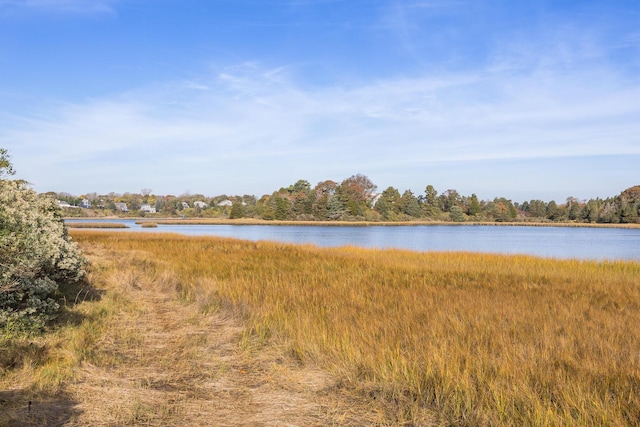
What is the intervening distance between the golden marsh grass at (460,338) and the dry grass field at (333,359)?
2cm

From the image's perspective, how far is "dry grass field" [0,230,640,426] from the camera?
4.18 meters

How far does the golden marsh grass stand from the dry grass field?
0.02 m

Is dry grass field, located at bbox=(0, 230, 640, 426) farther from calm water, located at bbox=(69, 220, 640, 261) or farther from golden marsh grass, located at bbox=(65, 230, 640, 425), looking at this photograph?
calm water, located at bbox=(69, 220, 640, 261)

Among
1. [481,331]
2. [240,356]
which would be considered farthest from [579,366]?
[240,356]

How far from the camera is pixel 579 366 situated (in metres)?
4.91

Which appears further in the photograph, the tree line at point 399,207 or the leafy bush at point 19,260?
the tree line at point 399,207

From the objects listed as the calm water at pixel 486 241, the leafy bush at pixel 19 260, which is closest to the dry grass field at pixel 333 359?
the leafy bush at pixel 19 260

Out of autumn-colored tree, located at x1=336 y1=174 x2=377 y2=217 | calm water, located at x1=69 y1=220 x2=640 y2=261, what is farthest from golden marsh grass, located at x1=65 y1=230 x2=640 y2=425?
autumn-colored tree, located at x1=336 y1=174 x2=377 y2=217

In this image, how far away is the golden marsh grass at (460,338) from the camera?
4.17 metres

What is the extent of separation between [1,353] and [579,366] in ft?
21.8

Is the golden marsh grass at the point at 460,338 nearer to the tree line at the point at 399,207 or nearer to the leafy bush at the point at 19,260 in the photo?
the leafy bush at the point at 19,260

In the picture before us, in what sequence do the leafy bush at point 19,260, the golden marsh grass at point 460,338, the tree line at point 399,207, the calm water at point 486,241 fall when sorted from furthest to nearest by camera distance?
1. the tree line at point 399,207
2. the calm water at point 486,241
3. the leafy bush at point 19,260
4. the golden marsh grass at point 460,338

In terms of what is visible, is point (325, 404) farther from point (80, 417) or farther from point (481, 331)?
point (481, 331)

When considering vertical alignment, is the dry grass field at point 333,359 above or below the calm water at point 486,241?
above
